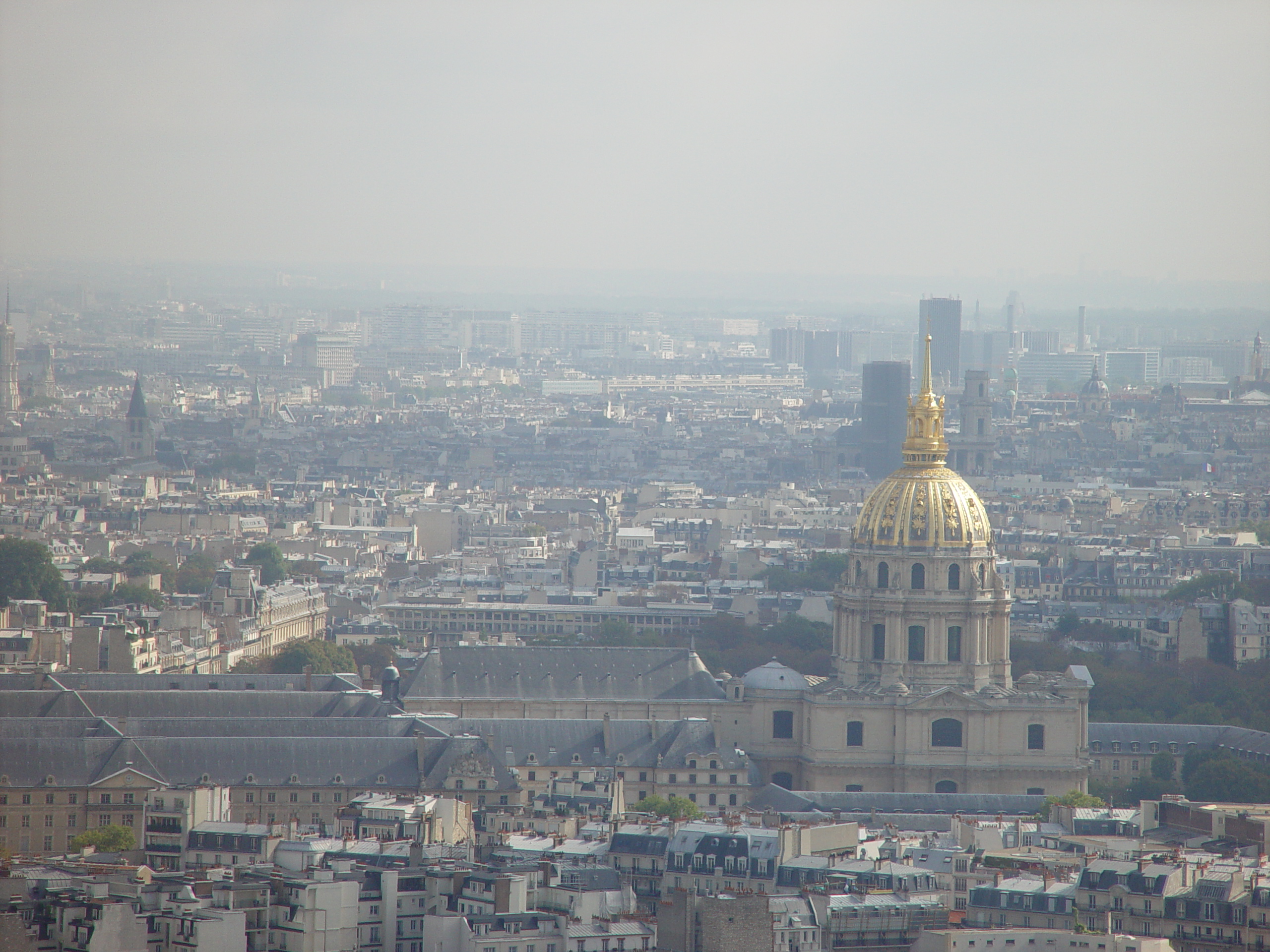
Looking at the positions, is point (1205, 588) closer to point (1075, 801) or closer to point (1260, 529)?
point (1260, 529)

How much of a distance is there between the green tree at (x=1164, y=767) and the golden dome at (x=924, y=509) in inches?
256

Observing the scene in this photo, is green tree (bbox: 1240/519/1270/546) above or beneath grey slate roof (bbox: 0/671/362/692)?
beneath

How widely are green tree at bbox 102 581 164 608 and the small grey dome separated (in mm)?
26724

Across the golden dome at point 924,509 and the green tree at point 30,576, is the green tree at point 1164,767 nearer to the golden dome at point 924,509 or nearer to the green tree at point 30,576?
the golden dome at point 924,509

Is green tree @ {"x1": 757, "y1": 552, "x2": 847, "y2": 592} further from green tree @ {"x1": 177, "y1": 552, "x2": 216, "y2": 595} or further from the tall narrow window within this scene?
the tall narrow window

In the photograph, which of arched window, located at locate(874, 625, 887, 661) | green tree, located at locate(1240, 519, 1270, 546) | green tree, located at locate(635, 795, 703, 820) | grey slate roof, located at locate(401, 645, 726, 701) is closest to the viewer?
green tree, located at locate(635, 795, 703, 820)

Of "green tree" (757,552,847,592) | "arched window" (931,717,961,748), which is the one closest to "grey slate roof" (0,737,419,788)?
"arched window" (931,717,961,748)

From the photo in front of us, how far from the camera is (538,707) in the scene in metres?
78.9

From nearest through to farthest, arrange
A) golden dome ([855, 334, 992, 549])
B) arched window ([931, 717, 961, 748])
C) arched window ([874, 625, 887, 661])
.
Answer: arched window ([931, 717, 961, 748]), arched window ([874, 625, 887, 661]), golden dome ([855, 334, 992, 549])

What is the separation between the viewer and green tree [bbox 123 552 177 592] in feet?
381

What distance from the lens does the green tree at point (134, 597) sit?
10306 cm

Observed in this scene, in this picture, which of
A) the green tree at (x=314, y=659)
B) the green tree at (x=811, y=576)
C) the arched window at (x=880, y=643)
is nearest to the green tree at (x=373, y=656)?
the green tree at (x=314, y=659)

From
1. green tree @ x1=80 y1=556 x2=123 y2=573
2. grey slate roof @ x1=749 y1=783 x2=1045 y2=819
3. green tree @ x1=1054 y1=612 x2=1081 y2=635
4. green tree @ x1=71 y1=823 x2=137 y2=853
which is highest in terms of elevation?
green tree @ x1=71 y1=823 x2=137 y2=853

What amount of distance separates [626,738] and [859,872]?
1982cm
